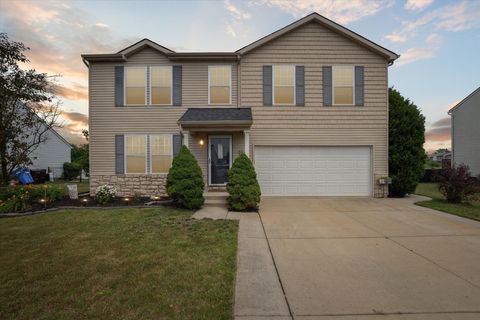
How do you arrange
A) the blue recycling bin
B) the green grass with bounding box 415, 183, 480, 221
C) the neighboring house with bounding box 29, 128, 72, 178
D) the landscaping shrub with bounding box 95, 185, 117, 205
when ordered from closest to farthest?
the green grass with bounding box 415, 183, 480, 221, the landscaping shrub with bounding box 95, 185, 117, 205, the blue recycling bin, the neighboring house with bounding box 29, 128, 72, 178

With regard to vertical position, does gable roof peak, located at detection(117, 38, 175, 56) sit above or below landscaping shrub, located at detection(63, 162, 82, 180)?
above

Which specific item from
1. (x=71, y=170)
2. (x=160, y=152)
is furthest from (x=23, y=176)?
(x=160, y=152)

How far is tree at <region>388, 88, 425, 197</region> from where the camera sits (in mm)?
10734

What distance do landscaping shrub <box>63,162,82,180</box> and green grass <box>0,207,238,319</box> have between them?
20.2 metres

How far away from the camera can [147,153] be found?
11055 mm

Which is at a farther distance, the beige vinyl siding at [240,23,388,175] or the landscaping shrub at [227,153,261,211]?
the beige vinyl siding at [240,23,388,175]

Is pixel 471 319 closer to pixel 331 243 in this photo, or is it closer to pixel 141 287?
pixel 331 243

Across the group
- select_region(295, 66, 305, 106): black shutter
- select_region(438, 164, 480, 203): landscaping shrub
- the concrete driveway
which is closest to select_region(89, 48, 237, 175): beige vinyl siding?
select_region(295, 66, 305, 106): black shutter

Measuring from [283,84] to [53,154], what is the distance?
25.6 m

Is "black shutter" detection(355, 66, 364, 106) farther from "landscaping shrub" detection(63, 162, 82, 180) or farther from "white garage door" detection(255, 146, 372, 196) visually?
A: "landscaping shrub" detection(63, 162, 82, 180)

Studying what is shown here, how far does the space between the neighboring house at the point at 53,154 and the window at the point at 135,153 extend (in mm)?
17497

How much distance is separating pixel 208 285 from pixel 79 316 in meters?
1.50

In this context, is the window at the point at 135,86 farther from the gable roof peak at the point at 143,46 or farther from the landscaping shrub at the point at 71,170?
the landscaping shrub at the point at 71,170

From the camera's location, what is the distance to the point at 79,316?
274 centimetres
